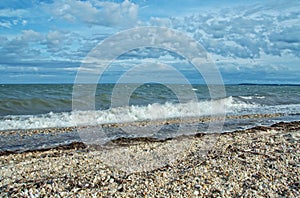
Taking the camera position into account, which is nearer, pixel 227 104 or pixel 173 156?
pixel 173 156

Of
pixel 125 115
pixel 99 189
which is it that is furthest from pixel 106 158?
pixel 125 115

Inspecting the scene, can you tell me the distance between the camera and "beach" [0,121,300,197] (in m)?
6.12

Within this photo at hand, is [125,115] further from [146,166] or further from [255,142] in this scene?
[146,166]

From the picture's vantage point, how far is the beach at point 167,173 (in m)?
6.12

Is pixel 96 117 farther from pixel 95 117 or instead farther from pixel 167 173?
pixel 167 173

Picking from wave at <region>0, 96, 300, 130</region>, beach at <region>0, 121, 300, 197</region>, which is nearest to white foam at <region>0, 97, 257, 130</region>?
wave at <region>0, 96, 300, 130</region>

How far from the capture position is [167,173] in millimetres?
7121

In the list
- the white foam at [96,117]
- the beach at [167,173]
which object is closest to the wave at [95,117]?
the white foam at [96,117]

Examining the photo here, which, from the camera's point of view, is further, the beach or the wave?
the wave

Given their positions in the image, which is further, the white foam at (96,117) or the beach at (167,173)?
the white foam at (96,117)

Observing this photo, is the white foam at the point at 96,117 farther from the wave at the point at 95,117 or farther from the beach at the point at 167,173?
the beach at the point at 167,173

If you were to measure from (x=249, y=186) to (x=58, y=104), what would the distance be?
2301cm

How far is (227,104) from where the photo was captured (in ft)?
103

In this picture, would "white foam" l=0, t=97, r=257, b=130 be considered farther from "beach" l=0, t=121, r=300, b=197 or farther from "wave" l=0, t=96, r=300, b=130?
"beach" l=0, t=121, r=300, b=197
